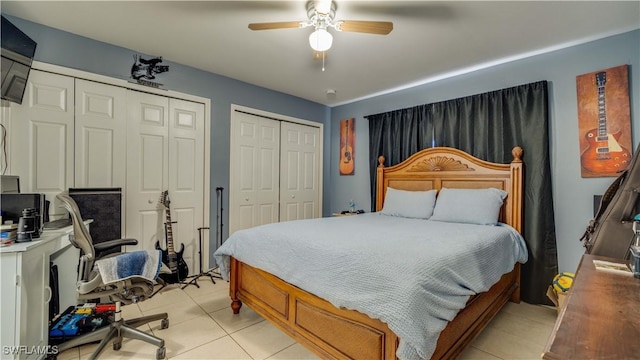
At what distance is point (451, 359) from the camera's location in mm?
1667

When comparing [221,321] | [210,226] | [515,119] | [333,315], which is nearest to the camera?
[333,315]

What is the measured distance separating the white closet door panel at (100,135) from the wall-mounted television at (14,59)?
41 cm

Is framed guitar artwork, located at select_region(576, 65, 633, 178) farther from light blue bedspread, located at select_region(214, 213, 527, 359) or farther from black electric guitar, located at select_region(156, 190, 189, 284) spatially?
black electric guitar, located at select_region(156, 190, 189, 284)

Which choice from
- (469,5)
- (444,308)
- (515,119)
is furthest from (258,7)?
(515,119)

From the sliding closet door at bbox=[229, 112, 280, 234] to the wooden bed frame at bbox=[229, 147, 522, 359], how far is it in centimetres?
144

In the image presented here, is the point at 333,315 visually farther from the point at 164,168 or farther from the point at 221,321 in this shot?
the point at 164,168

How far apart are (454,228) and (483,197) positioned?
62 cm

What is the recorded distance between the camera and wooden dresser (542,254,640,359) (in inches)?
26.1

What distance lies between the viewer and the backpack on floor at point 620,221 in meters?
1.74

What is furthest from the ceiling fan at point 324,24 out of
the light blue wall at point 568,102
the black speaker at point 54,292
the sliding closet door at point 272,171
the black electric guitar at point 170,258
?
the black speaker at point 54,292

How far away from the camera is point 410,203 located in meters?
3.38

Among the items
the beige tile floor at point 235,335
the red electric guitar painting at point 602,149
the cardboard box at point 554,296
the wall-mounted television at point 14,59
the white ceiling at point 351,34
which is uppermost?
the white ceiling at point 351,34

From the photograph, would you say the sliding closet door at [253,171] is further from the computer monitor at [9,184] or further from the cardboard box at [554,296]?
the cardboard box at [554,296]

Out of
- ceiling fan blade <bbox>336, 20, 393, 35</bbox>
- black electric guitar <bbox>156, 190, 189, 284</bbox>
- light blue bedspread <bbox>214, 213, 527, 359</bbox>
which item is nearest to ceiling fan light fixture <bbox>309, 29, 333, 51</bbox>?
ceiling fan blade <bbox>336, 20, 393, 35</bbox>
